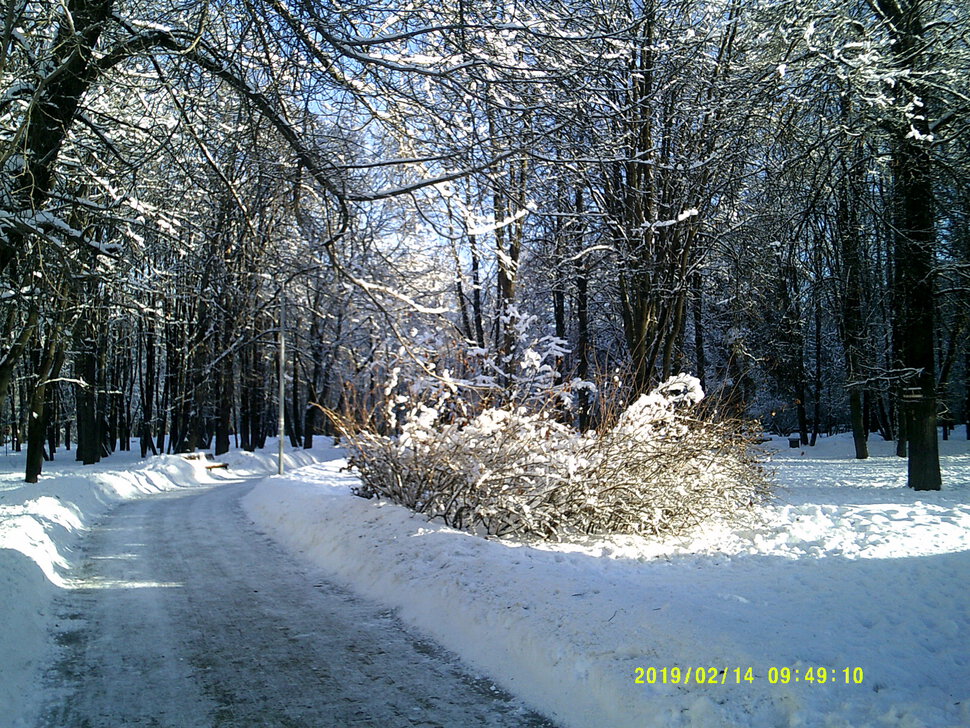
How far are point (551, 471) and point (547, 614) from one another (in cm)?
381

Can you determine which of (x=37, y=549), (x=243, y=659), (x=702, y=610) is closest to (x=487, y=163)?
(x=702, y=610)

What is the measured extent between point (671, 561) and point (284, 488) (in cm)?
923

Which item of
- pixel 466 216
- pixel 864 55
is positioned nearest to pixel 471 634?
pixel 466 216

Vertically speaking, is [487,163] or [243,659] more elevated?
[487,163]

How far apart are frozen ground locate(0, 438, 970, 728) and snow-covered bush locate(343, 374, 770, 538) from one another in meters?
0.50

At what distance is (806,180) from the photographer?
42.9ft

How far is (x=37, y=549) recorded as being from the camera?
28.7 feet

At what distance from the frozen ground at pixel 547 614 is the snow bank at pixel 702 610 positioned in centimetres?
2

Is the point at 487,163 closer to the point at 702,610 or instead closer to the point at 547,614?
the point at 547,614

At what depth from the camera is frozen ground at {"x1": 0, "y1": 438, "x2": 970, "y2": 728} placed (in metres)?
4.19

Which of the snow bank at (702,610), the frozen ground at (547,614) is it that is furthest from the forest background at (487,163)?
the frozen ground at (547,614)

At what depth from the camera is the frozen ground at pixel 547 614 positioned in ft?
13.8

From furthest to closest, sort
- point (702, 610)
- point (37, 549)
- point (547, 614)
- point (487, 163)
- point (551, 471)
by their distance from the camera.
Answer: point (551, 471)
point (37, 549)
point (487, 163)
point (547, 614)
point (702, 610)

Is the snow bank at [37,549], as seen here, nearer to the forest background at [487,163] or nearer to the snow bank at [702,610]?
the forest background at [487,163]
